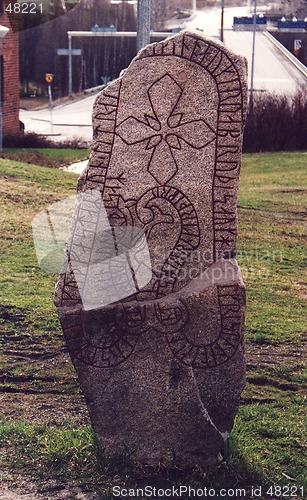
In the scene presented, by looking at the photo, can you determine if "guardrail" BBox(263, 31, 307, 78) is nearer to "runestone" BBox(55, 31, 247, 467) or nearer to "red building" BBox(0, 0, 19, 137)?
"red building" BBox(0, 0, 19, 137)

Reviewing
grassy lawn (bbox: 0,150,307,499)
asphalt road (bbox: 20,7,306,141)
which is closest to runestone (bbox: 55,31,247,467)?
grassy lawn (bbox: 0,150,307,499)

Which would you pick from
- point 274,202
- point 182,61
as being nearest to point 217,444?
point 182,61

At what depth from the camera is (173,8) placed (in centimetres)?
3947

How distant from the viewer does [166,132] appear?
4.64 m

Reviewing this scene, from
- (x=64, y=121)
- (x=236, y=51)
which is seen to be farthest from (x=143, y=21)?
(x=236, y=51)

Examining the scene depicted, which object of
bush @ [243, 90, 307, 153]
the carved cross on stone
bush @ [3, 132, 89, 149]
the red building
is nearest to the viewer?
the carved cross on stone

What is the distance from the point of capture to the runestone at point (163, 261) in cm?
465

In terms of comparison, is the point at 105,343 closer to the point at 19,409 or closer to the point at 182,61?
the point at 19,409

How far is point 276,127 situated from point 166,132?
16.6m

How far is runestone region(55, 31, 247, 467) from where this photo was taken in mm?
4648

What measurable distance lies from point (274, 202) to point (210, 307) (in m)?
7.58

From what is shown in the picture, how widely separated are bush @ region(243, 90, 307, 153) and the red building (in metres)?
5.90

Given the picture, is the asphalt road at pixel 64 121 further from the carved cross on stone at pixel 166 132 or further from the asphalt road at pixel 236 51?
the carved cross on stone at pixel 166 132

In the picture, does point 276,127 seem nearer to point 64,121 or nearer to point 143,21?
point 64,121
